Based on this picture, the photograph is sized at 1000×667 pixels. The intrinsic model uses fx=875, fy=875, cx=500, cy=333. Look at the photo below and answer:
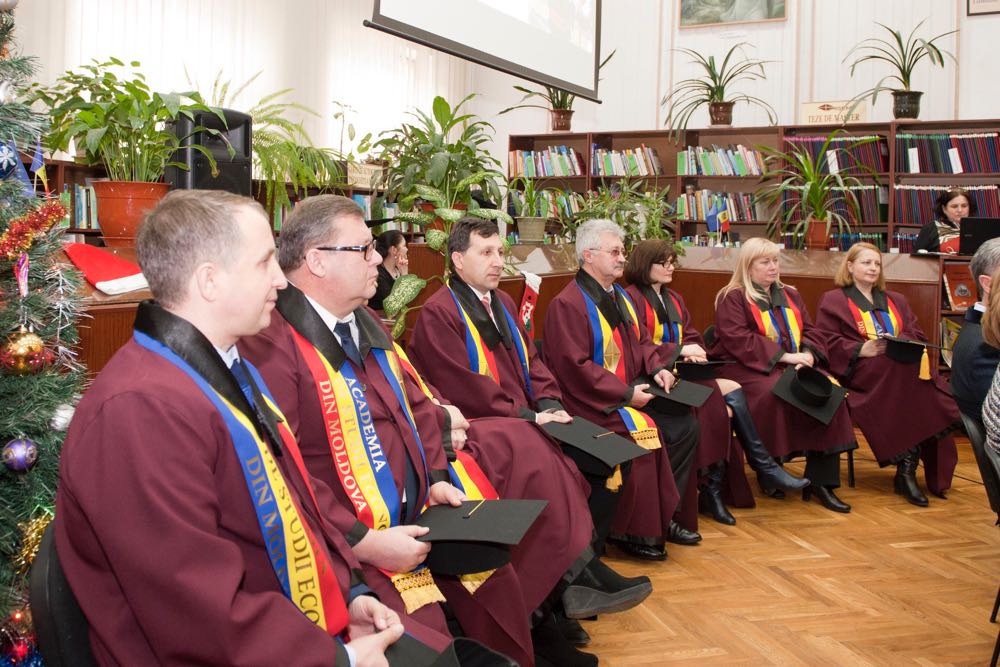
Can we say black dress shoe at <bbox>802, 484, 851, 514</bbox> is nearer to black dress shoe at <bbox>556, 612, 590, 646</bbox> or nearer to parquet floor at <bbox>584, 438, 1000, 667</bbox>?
parquet floor at <bbox>584, 438, 1000, 667</bbox>

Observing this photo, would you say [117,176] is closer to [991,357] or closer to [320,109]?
[991,357]

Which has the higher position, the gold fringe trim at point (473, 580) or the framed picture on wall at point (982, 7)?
the framed picture on wall at point (982, 7)

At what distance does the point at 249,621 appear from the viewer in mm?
1220

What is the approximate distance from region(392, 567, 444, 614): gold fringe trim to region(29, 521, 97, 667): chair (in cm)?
78

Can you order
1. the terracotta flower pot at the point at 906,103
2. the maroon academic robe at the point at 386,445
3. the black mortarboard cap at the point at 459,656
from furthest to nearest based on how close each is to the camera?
the terracotta flower pot at the point at 906,103 → the maroon academic robe at the point at 386,445 → the black mortarboard cap at the point at 459,656

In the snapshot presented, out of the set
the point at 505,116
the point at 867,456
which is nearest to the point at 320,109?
the point at 505,116

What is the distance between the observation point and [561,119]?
838 centimetres

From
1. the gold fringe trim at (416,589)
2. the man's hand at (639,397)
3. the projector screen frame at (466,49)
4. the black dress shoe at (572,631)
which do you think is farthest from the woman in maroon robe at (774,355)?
the gold fringe trim at (416,589)

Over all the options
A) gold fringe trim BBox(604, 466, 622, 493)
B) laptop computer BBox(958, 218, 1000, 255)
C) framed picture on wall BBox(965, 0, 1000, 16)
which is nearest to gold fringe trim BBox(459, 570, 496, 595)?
gold fringe trim BBox(604, 466, 622, 493)

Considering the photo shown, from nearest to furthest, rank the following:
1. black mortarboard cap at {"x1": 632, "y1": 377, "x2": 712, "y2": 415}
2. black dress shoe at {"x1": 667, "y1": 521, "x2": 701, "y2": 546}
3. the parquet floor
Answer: the parquet floor
black mortarboard cap at {"x1": 632, "y1": 377, "x2": 712, "y2": 415}
black dress shoe at {"x1": 667, "y1": 521, "x2": 701, "y2": 546}

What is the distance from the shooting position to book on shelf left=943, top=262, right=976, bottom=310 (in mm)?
5461

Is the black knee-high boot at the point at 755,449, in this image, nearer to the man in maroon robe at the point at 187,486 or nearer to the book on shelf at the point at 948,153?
the man in maroon robe at the point at 187,486

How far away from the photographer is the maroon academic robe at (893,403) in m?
4.49

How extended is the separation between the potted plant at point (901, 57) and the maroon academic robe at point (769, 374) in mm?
3157
